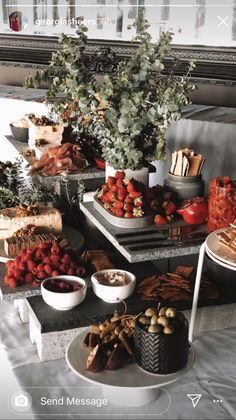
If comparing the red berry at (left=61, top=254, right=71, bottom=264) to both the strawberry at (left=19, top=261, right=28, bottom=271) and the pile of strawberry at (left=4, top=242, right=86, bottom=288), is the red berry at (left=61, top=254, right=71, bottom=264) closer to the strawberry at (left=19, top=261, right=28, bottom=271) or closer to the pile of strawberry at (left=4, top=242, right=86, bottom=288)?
the pile of strawberry at (left=4, top=242, right=86, bottom=288)

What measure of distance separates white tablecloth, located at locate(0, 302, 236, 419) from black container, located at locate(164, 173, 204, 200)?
2.00 ft

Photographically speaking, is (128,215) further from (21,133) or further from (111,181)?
(21,133)

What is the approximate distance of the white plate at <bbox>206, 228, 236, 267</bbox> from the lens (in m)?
1.82

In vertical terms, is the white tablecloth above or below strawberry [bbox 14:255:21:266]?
below

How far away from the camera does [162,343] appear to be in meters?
1.64

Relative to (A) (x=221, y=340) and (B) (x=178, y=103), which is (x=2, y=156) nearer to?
(B) (x=178, y=103)

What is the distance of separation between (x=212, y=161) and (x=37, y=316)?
165cm

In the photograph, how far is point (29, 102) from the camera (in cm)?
426

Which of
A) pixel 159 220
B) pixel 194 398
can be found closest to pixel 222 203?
pixel 159 220

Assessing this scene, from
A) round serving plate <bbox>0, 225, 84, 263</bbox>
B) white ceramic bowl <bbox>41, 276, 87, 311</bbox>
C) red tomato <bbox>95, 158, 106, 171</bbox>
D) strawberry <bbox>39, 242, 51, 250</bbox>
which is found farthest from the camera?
red tomato <bbox>95, 158, 106, 171</bbox>

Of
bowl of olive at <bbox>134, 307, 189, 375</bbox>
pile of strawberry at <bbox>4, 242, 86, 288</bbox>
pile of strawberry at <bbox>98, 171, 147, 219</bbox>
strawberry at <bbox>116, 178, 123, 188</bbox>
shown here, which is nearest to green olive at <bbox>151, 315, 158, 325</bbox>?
bowl of olive at <bbox>134, 307, 189, 375</bbox>

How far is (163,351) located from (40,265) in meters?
0.70

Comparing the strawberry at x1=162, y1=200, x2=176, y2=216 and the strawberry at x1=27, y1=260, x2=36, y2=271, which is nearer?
the strawberry at x1=27, y1=260, x2=36, y2=271

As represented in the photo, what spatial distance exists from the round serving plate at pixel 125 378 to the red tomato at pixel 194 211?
710mm
